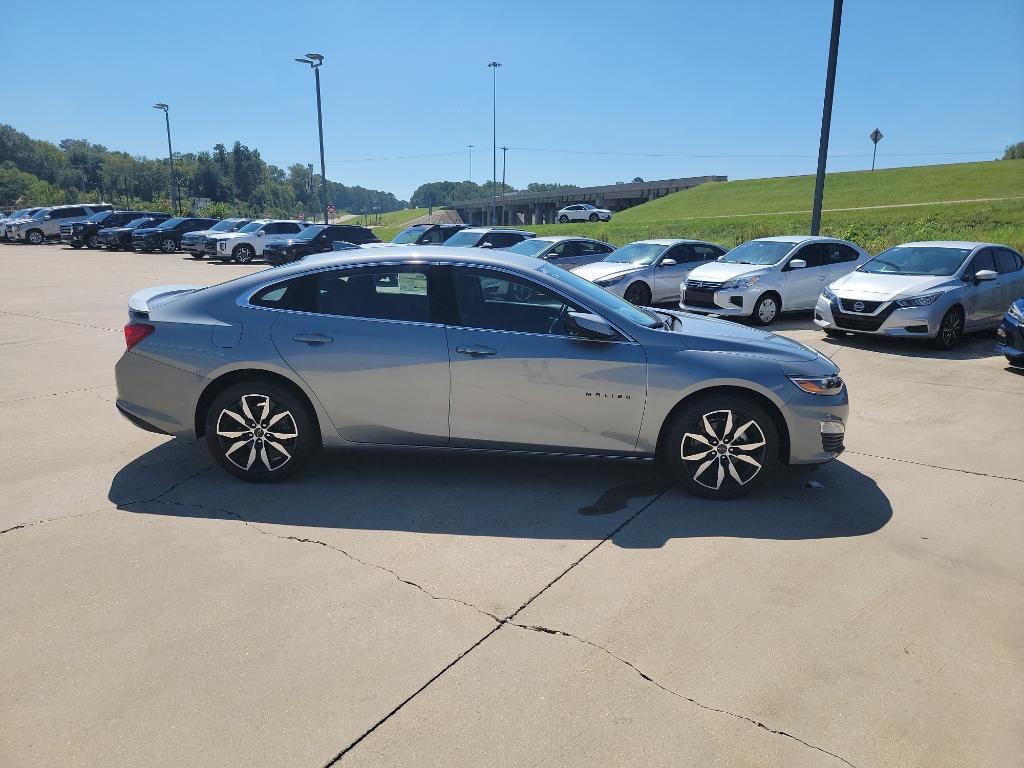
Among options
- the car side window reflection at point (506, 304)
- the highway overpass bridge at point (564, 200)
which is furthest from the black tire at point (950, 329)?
the highway overpass bridge at point (564, 200)

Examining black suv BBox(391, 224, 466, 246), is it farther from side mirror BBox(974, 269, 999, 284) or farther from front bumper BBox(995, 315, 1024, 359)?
front bumper BBox(995, 315, 1024, 359)

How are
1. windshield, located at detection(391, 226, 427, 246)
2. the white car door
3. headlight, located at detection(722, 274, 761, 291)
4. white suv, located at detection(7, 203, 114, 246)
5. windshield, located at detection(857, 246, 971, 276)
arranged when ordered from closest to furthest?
windshield, located at detection(857, 246, 971, 276) < headlight, located at detection(722, 274, 761, 291) < the white car door < windshield, located at detection(391, 226, 427, 246) < white suv, located at detection(7, 203, 114, 246)

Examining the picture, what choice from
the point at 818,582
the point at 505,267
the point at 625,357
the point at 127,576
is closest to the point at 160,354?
the point at 127,576

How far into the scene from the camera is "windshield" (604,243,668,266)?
14.7 metres

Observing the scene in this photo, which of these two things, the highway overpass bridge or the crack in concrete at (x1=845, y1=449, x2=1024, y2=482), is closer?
the crack in concrete at (x1=845, y1=449, x2=1024, y2=482)

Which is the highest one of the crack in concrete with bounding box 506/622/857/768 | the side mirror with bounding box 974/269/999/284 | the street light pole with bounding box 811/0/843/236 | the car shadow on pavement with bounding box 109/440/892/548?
the street light pole with bounding box 811/0/843/236

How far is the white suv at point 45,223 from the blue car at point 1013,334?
1638 inches

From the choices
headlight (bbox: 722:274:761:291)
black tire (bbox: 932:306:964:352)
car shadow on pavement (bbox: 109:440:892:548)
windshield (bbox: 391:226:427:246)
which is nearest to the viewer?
car shadow on pavement (bbox: 109:440:892:548)

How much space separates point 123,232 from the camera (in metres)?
33.4

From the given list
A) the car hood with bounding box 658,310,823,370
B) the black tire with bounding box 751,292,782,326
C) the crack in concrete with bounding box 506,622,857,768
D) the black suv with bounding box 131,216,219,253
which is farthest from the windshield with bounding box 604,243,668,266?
the black suv with bounding box 131,216,219,253

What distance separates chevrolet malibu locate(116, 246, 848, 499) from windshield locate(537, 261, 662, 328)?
4 centimetres

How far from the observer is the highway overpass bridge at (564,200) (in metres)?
88.8

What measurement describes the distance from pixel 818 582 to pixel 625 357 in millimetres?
1679

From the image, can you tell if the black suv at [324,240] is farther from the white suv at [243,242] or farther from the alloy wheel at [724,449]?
the alloy wheel at [724,449]
